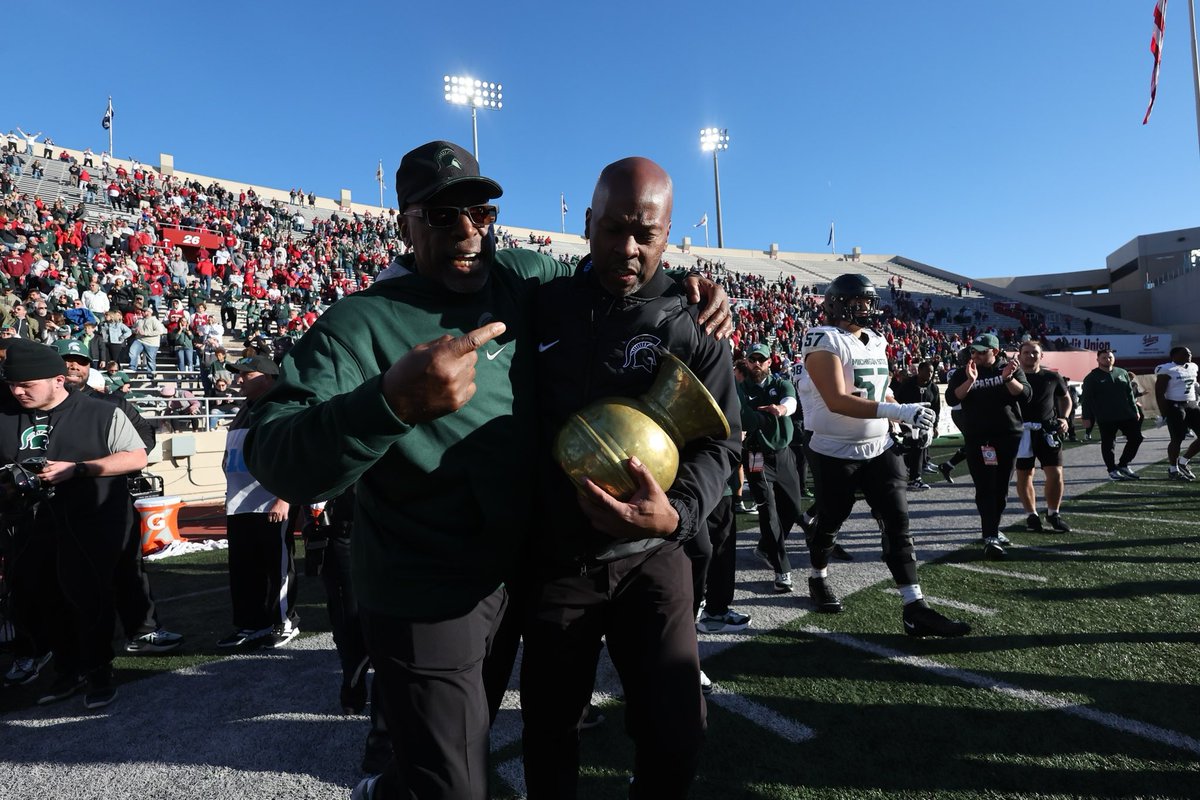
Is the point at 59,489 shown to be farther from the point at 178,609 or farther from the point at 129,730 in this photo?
the point at 178,609

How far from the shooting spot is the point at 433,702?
5.58 ft

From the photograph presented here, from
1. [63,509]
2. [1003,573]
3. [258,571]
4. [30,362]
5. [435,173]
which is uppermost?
[435,173]

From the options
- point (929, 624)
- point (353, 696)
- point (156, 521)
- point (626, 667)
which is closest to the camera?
point (626, 667)

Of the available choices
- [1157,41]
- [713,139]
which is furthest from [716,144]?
[1157,41]

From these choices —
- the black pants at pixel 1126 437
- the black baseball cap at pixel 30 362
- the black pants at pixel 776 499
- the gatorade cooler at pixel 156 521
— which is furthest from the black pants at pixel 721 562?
the black pants at pixel 1126 437

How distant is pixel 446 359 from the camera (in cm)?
129

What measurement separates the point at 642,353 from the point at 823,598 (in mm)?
3837

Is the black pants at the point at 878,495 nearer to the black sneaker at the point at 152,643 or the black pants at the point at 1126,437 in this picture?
the black sneaker at the point at 152,643

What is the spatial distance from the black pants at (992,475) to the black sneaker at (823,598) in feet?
7.61

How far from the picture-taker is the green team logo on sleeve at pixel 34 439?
4.05 meters

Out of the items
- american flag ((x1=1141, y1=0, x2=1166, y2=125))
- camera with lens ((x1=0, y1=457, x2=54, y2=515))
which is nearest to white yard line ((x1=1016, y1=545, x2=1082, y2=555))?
camera with lens ((x1=0, y1=457, x2=54, y2=515))

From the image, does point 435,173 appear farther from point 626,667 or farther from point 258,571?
point 258,571

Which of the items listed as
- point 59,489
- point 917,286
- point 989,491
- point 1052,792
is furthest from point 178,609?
point 917,286

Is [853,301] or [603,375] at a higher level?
[853,301]
